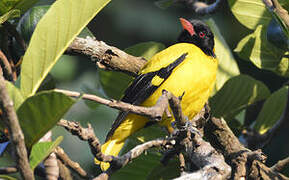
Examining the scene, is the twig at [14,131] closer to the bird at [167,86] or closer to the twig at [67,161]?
the twig at [67,161]

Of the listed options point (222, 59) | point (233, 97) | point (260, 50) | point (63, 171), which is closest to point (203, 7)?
point (222, 59)

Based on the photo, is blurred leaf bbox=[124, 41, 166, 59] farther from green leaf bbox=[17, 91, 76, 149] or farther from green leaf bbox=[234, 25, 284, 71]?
green leaf bbox=[17, 91, 76, 149]

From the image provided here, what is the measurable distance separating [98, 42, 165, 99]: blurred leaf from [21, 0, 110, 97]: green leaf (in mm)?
1244

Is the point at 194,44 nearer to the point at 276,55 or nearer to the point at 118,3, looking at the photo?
the point at 276,55

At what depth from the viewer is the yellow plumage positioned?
2760 mm

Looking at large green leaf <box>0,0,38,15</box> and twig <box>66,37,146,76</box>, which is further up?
large green leaf <box>0,0,38,15</box>

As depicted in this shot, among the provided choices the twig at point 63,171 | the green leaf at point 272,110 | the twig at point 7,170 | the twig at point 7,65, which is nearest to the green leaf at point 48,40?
the twig at point 7,170

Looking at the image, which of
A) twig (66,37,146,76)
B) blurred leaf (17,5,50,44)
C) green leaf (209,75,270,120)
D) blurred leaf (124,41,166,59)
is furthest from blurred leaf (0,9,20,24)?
green leaf (209,75,270,120)

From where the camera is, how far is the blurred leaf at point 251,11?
2.70 metres

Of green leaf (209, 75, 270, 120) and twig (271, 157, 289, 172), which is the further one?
green leaf (209, 75, 270, 120)

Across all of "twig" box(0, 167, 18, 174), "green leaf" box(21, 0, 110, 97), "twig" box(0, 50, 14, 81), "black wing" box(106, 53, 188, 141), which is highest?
"green leaf" box(21, 0, 110, 97)

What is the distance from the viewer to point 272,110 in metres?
2.87

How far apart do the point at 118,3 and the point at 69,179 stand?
578cm

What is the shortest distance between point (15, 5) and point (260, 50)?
1.30 meters
